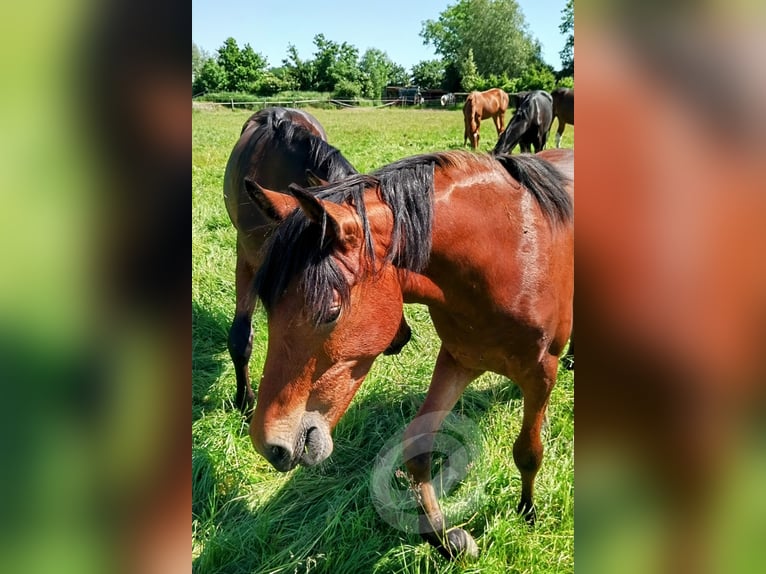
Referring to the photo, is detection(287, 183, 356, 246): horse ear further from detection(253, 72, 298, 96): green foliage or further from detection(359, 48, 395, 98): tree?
detection(253, 72, 298, 96): green foliage

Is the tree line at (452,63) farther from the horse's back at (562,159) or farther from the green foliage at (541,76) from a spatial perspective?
the horse's back at (562,159)

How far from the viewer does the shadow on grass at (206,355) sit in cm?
328

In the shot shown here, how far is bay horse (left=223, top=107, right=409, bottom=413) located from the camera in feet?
9.43

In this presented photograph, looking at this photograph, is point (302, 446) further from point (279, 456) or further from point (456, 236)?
point (456, 236)

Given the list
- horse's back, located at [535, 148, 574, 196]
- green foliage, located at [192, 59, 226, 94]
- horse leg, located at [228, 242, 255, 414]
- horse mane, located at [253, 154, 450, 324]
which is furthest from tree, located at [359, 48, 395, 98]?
horse mane, located at [253, 154, 450, 324]

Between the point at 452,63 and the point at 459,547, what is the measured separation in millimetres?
2460

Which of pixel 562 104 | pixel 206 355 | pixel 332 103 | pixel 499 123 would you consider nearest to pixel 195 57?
pixel 206 355

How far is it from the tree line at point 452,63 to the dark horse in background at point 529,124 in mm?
2324

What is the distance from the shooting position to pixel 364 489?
2398 millimetres

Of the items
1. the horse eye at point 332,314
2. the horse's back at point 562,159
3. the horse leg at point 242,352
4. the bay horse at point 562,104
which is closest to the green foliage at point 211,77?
the horse leg at point 242,352
